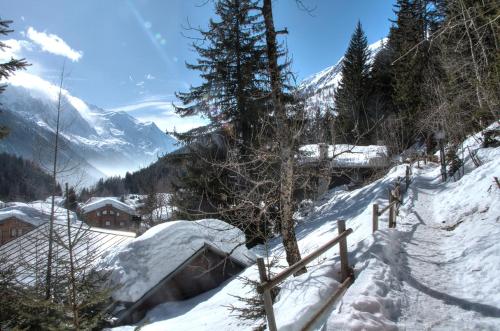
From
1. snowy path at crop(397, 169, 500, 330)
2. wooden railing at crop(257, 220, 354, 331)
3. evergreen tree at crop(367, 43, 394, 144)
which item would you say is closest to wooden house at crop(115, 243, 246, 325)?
snowy path at crop(397, 169, 500, 330)

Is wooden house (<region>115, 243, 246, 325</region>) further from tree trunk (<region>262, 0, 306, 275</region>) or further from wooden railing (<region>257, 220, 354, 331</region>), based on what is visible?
wooden railing (<region>257, 220, 354, 331</region>)

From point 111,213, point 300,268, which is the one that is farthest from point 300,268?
point 111,213

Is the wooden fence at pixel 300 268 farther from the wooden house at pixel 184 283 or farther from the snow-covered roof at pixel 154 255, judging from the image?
the wooden house at pixel 184 283

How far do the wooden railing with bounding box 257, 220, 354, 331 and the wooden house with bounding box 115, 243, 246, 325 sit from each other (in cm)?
798

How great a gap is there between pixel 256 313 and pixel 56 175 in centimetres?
919

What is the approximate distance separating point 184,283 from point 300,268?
10813 millimetres

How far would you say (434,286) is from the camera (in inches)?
219

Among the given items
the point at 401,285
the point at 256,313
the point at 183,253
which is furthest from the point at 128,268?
the point at 401,285

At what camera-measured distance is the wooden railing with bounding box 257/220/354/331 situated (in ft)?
12.8

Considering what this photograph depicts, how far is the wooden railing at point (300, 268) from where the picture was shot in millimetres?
3892

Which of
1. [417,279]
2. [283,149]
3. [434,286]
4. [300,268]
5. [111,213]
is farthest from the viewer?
[111,213]

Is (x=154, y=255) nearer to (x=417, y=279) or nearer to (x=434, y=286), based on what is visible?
(x=417, y=279)

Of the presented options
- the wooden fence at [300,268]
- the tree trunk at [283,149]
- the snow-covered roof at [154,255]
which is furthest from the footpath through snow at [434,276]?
the snow-covered roof at [154,255]

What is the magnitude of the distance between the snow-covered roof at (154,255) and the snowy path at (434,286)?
666 cm
